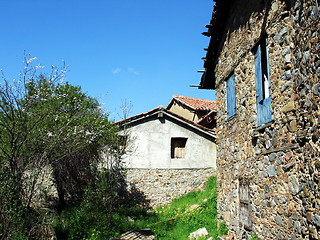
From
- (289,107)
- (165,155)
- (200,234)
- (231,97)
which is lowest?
(200,234)

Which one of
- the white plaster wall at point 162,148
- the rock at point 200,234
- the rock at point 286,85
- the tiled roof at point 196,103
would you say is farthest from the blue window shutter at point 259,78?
the tiled roof at point 196,103

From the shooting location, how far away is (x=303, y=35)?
4879 millimetres

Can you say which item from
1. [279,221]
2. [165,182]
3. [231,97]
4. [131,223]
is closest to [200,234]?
[131,223]

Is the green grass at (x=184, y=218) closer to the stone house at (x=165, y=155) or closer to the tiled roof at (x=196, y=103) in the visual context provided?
the stone house at (x=165, y=155)

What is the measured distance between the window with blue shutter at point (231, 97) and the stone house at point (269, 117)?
3cm

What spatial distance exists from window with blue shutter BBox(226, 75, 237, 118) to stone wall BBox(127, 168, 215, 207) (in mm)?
8030

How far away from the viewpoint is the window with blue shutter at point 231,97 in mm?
8498

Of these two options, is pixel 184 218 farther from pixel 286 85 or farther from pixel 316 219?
pixel 316 219

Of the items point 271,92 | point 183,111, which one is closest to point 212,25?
point 271,92

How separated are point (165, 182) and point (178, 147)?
2.01 metres

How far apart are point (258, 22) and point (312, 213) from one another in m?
4.28

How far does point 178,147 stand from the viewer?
16891mm

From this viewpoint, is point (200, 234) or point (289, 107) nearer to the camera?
point (289, 107)

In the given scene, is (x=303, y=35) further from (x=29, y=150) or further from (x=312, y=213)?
(x=29, y=150)
